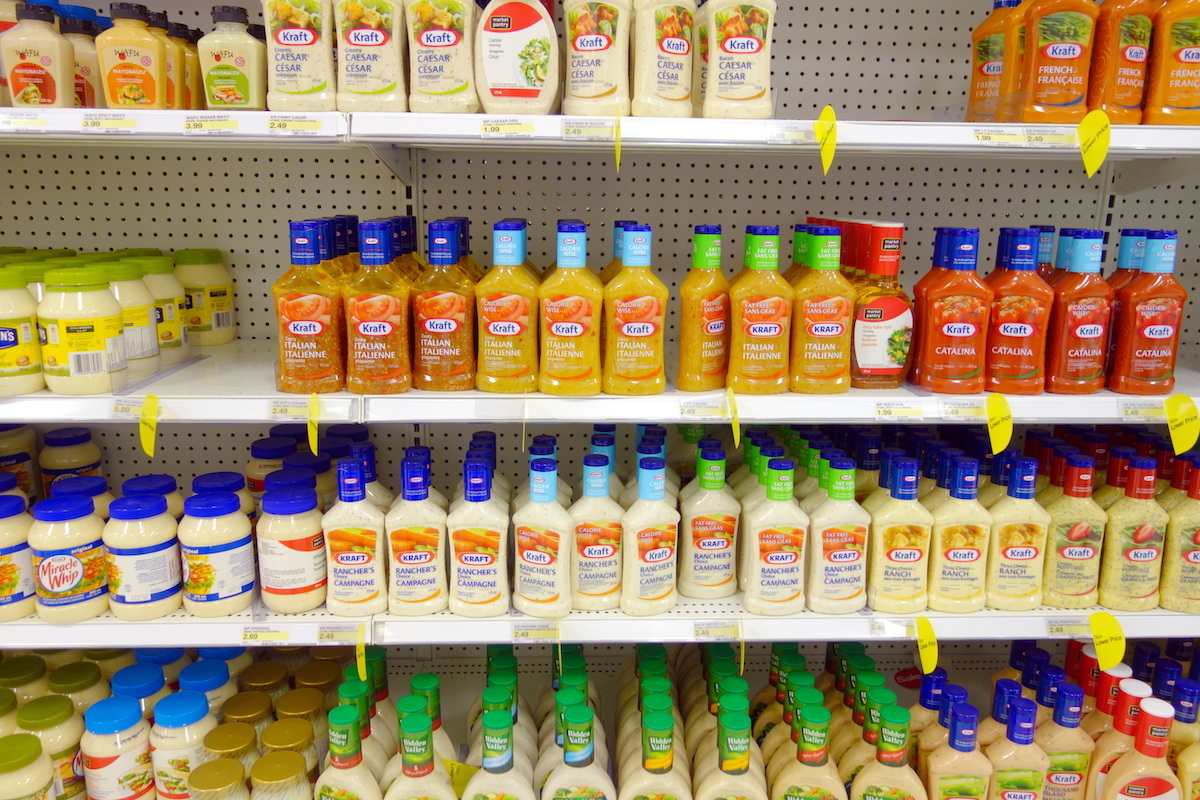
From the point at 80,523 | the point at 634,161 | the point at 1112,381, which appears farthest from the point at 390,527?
the point at 1112,381

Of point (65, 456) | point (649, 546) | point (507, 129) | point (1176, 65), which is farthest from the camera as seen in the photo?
point (65, 456)

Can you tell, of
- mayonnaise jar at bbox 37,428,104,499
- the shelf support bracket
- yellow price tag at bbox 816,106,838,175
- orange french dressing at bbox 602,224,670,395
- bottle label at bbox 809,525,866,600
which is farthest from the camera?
mayonnaise jar at bbox 37,428,104,499

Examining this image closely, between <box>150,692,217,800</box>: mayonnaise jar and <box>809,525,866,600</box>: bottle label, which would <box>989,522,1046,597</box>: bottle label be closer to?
<box>809,525,866,600</box>: bottle label

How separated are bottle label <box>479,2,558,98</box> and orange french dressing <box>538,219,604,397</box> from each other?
264mm

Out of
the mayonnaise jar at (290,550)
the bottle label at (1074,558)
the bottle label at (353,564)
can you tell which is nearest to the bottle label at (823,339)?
the bottle label at (1074,558)

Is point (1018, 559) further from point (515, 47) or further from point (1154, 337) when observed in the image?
point (515, 47)

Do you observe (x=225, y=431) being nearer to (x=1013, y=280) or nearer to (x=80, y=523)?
(x=80, y=523)

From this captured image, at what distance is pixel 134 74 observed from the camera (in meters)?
1.47

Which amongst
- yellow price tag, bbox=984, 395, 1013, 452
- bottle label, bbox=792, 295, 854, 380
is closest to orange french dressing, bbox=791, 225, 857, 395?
bottle label, bbox=792, 295, 854, 380

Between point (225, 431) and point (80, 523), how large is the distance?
57 cm

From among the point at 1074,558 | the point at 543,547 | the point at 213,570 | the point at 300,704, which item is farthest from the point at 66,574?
the point at 1074,558

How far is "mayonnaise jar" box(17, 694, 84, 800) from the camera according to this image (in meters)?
1.55

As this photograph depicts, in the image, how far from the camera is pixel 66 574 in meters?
1.52

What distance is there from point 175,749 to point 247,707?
0.15m
